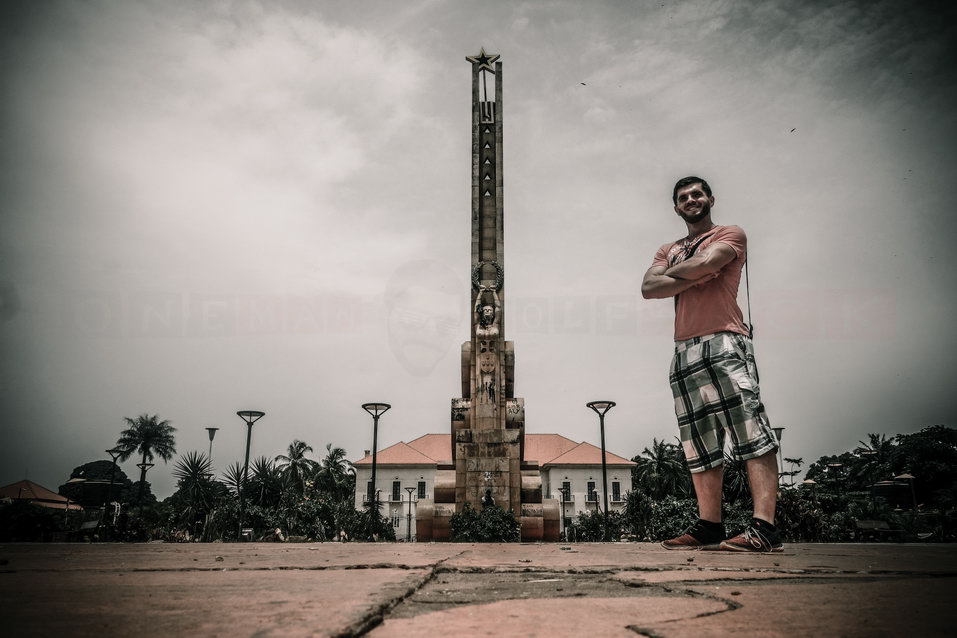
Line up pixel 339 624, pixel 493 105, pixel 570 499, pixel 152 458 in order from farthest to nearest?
pixel 152 458, pixel 570 499, pixel 493 105, pixel 339 624

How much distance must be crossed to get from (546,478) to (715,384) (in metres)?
52.8

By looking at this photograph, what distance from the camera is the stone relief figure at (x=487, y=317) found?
1178 cm

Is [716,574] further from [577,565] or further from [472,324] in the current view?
[472,324]

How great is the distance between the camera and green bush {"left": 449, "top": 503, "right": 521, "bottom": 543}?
31.5 feet

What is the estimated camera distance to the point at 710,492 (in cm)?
Answer: 375

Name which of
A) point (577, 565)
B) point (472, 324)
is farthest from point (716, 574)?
point (472, 324)

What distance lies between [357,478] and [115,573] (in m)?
55.1

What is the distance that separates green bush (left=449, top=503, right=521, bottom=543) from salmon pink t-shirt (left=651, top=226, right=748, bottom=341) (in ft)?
21.8

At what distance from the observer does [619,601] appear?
67.6 inches

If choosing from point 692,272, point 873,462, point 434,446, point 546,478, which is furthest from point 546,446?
point 692,272

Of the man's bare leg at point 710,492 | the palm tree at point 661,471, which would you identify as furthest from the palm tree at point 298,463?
the man's bare leg at point 710,492

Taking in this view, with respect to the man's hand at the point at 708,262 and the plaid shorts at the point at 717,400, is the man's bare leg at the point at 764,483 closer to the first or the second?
the plaid shorts at the point at 717,400

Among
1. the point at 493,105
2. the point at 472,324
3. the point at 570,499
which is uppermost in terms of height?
the point at 493,105

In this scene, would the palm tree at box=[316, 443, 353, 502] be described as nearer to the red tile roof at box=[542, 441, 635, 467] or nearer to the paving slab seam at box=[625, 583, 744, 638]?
the red tile roof at box=[542, 441, 635, 467]
